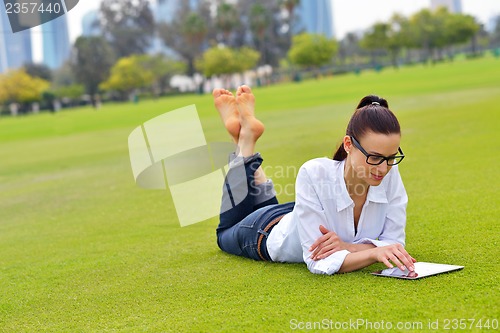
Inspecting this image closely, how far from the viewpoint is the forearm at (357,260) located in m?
3.63

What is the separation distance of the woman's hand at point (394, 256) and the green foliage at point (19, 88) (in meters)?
79.8

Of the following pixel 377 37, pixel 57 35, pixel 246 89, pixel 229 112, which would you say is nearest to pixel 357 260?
pixel 229 112

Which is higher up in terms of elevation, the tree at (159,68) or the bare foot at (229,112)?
the bare foot at (229,112)

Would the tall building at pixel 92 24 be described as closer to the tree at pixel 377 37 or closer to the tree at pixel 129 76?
the tree at pixel 129 76

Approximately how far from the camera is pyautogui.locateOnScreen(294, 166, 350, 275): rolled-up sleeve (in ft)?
12.2

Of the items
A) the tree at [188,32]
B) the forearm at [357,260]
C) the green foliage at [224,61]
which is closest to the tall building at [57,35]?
the forearm at [357,260]

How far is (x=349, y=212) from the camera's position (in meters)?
3.79

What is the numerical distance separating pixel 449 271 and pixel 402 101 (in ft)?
56.0

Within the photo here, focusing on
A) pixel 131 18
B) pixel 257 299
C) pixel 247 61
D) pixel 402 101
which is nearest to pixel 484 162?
pixel 257 299

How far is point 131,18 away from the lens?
102188mm

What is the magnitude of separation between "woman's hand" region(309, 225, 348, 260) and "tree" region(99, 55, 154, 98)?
264 ft

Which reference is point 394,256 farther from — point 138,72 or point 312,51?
point 312,51

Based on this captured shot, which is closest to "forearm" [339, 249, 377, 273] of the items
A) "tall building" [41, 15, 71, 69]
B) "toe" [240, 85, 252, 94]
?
"toe" [240, 85, 252, 94]

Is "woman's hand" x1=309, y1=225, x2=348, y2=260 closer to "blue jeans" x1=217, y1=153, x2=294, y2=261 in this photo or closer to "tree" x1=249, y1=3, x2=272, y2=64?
"blue jeans" x1=217, y1=153, x2=294, y2=261
